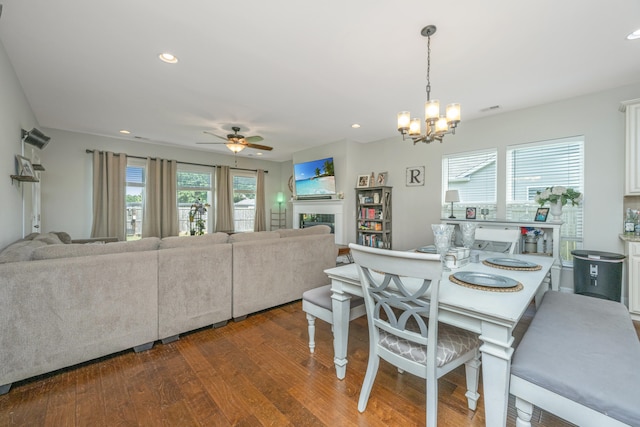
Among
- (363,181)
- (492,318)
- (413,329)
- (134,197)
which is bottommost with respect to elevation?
(413,329)

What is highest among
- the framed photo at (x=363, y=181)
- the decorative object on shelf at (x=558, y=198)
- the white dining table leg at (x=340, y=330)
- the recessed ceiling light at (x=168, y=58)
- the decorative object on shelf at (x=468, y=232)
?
the recessed ceiling light at (x=168, y=58)

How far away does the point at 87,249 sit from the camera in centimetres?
204

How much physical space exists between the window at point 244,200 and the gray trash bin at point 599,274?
6493 mm

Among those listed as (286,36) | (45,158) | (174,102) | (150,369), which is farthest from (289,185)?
(150,369)

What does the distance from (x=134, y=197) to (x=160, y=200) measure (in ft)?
1.61

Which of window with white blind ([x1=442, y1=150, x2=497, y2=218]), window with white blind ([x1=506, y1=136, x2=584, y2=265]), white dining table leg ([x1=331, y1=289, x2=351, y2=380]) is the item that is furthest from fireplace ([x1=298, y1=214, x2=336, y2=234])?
white dining table leg ([x1=331, y1=289, x2=351, y2=380])

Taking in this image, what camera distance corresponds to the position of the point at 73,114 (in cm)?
397

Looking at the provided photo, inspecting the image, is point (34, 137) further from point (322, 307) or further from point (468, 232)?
point (468, 232)

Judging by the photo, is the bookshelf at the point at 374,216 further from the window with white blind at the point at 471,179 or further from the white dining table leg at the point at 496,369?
the white dining table leg at the point at 496,369

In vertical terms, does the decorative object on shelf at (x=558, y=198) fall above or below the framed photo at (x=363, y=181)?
below

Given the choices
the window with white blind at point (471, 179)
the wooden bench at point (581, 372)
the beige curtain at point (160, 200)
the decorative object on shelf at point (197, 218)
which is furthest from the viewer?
the beige curtain at point (160, 200)

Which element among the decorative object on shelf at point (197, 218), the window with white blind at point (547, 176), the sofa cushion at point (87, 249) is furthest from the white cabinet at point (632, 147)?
the decorative object on shelf at point (197, 218)

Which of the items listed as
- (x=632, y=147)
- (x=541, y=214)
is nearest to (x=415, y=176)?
(x=541, y=214)

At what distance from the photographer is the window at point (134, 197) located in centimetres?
547
